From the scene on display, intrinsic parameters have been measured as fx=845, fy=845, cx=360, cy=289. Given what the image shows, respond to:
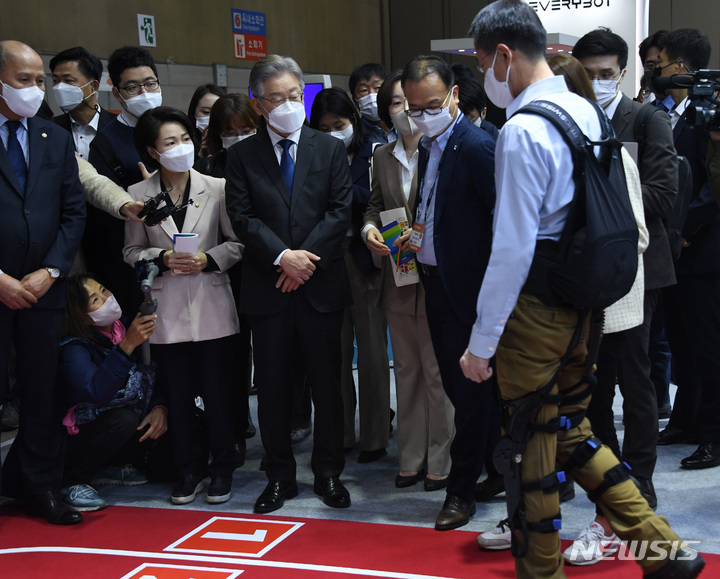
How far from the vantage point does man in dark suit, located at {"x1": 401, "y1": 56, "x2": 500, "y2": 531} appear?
123 inches

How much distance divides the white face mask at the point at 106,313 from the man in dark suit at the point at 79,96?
37.0 inches

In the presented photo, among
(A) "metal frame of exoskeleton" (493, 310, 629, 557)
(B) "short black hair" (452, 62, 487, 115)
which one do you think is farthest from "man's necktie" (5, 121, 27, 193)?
(A) "metal frame of exoskeleton" (493, 310, 629, 557)

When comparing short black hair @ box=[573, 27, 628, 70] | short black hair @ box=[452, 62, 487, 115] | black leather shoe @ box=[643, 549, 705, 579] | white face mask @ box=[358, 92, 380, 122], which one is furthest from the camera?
white face mask @ box=[358, 92, 380, 122]

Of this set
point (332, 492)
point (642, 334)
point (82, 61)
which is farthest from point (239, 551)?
point (82, 61)

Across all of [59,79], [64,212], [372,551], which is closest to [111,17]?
[59,79]

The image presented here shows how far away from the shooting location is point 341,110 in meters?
4.16

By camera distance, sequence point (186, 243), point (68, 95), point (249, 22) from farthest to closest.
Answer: point (249, 22)
point (68, 95)
point (186, 243)

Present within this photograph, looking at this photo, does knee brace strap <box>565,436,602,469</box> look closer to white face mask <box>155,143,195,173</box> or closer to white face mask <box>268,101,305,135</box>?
white face mask <box>268,101,305,135</box>

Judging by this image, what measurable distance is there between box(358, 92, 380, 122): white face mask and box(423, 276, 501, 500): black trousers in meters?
1.74

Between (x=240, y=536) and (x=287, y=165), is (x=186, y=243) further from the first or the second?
(x=240, y=536)

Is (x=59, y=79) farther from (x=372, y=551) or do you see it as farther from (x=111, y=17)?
(x=111, y=17)

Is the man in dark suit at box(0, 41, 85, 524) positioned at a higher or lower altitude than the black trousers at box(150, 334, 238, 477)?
higher

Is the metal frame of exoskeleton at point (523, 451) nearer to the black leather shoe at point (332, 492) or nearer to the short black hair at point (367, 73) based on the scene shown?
the black leather shoe at point (332, 492)

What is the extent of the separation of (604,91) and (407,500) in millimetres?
1877
